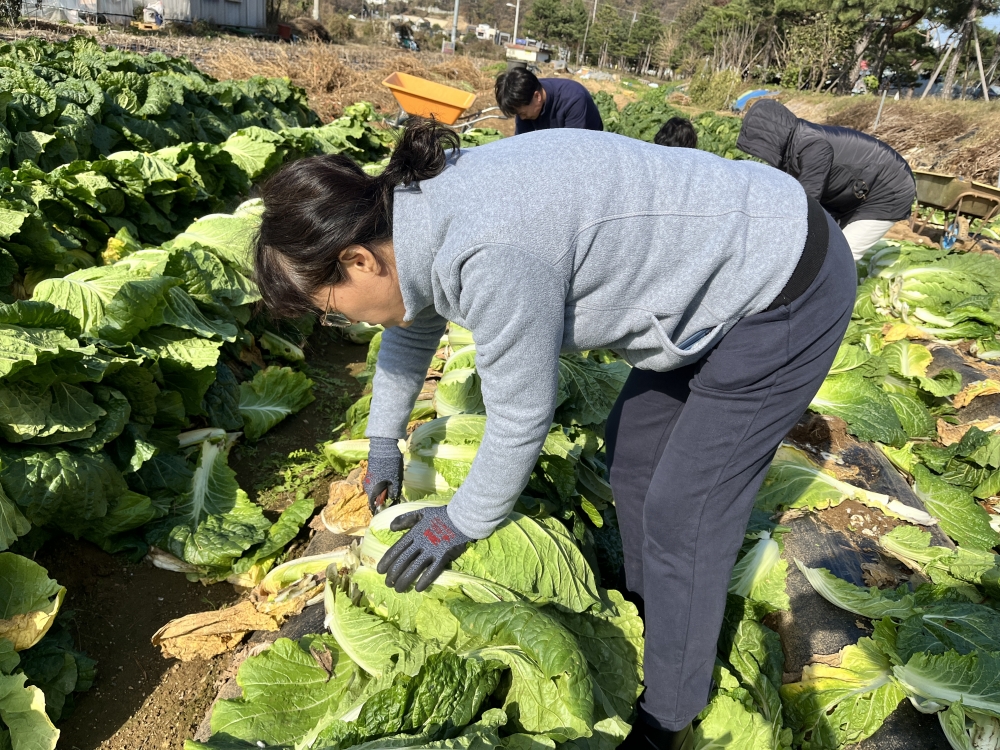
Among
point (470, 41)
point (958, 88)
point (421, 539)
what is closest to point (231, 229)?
point (421, 539)

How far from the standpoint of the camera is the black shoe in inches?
88.4

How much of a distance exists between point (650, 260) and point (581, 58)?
3182 inches

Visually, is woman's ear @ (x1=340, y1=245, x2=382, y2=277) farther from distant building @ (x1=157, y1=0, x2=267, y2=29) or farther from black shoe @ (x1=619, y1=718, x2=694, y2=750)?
distant building @ (x1=157, y1=0, x2=267, y2=29)

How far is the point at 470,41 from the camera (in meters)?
58.4

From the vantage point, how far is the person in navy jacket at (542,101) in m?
5.51

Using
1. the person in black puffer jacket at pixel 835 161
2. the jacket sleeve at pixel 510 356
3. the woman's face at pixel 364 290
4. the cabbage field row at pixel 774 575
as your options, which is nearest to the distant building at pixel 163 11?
the person in black puffer jacket at pixel 835 161

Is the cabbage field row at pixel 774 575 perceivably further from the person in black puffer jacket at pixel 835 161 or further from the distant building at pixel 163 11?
the distant building at pixel 163 11

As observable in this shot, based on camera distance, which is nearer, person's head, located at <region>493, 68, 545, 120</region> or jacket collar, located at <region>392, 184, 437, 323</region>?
jacket collar, located at <region>392, 184, 437, 323</region>

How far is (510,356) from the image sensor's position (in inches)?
65.2

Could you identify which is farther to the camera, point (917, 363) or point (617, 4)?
point (617, 4)

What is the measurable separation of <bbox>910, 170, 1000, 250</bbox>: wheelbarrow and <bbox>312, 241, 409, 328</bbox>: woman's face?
Result: 9.59 metres

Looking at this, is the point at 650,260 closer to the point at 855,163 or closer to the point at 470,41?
the point at 855,163

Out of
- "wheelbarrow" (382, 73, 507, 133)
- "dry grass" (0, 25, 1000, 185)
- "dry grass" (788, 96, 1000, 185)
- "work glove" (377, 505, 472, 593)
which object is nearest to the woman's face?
"work glove" (377, 505, 472, 593)

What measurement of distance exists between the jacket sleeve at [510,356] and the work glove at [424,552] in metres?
0.18
